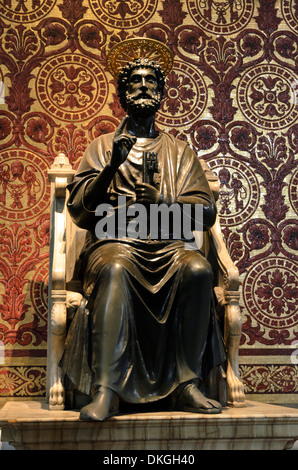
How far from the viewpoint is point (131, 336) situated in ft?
9.21

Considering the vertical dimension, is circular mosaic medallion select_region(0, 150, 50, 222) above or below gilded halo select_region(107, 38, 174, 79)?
below

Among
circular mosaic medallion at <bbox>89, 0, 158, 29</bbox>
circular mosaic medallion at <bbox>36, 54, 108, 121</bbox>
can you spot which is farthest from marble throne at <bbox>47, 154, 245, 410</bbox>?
circular mosaic medallion at <bbox>89, 0, 158, 29</bbox>

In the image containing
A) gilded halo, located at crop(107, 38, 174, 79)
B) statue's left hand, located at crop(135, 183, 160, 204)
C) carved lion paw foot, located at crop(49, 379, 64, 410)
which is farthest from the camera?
gilded halo, located at crop(107, 38, 174, 79)

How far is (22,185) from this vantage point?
4.21 m

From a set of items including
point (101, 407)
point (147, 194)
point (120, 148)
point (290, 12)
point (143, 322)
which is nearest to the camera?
point (101, 407)

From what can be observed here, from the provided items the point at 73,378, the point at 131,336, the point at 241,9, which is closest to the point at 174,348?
the point at 131,336

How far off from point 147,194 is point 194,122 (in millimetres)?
1401

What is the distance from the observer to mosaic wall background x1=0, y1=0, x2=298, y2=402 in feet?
13.6

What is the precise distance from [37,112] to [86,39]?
620 millimetres

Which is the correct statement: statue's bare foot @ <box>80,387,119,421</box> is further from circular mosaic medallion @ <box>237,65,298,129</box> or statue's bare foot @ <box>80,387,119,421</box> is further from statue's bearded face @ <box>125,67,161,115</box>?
circular mosaic medallion @ <box>237,65,298,129</box>

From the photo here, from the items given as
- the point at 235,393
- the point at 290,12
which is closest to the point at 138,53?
the point at 290,12

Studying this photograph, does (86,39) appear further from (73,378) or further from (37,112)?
(73,378)

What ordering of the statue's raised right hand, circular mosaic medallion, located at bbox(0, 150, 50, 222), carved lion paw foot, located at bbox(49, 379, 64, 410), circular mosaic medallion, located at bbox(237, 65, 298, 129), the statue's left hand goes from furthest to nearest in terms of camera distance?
1. circular mosaic medallion, located at bbox(237, 65, 298, 129)
2. circular mosaic medallion, located at bbox(0, 150, 50, 222)
3. the statue's left hand
4. the statue's raised right hand
5. carved lion paw foot, located at bbox(49, 379, 64, 410)

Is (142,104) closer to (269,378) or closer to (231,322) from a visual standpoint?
(231,322)
